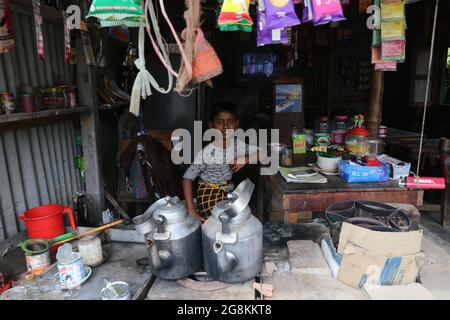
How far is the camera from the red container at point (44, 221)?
211 cm

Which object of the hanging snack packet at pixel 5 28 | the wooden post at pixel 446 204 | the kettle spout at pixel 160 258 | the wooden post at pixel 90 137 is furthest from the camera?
the wooden post at pixel 446 204

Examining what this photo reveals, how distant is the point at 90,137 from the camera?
2857 mm

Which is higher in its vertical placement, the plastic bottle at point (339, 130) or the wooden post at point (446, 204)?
the plastic bottle at point (339, 130)

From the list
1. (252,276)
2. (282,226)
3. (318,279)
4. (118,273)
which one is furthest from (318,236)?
(118,273)

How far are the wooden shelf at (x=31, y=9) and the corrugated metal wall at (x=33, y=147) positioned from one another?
0.16ft

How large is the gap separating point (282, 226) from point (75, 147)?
6.65 ft

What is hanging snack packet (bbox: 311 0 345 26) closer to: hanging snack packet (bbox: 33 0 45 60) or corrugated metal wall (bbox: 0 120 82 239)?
hanging snack packet (bbox: 33 0 45 60)

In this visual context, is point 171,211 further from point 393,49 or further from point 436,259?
point 436,259

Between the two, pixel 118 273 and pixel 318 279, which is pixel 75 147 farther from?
pixel 318 279

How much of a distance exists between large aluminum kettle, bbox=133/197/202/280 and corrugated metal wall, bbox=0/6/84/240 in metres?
1.23

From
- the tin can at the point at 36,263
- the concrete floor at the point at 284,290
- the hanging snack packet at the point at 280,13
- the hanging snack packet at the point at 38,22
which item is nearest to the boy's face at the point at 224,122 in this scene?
the hanging snack packet at the point at 280,13

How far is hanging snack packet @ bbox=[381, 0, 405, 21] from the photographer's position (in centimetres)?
239

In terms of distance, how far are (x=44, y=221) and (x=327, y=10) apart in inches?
88.3

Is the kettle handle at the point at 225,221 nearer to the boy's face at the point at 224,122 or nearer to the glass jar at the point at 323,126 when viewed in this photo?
the boy's face at the point at 224,122
